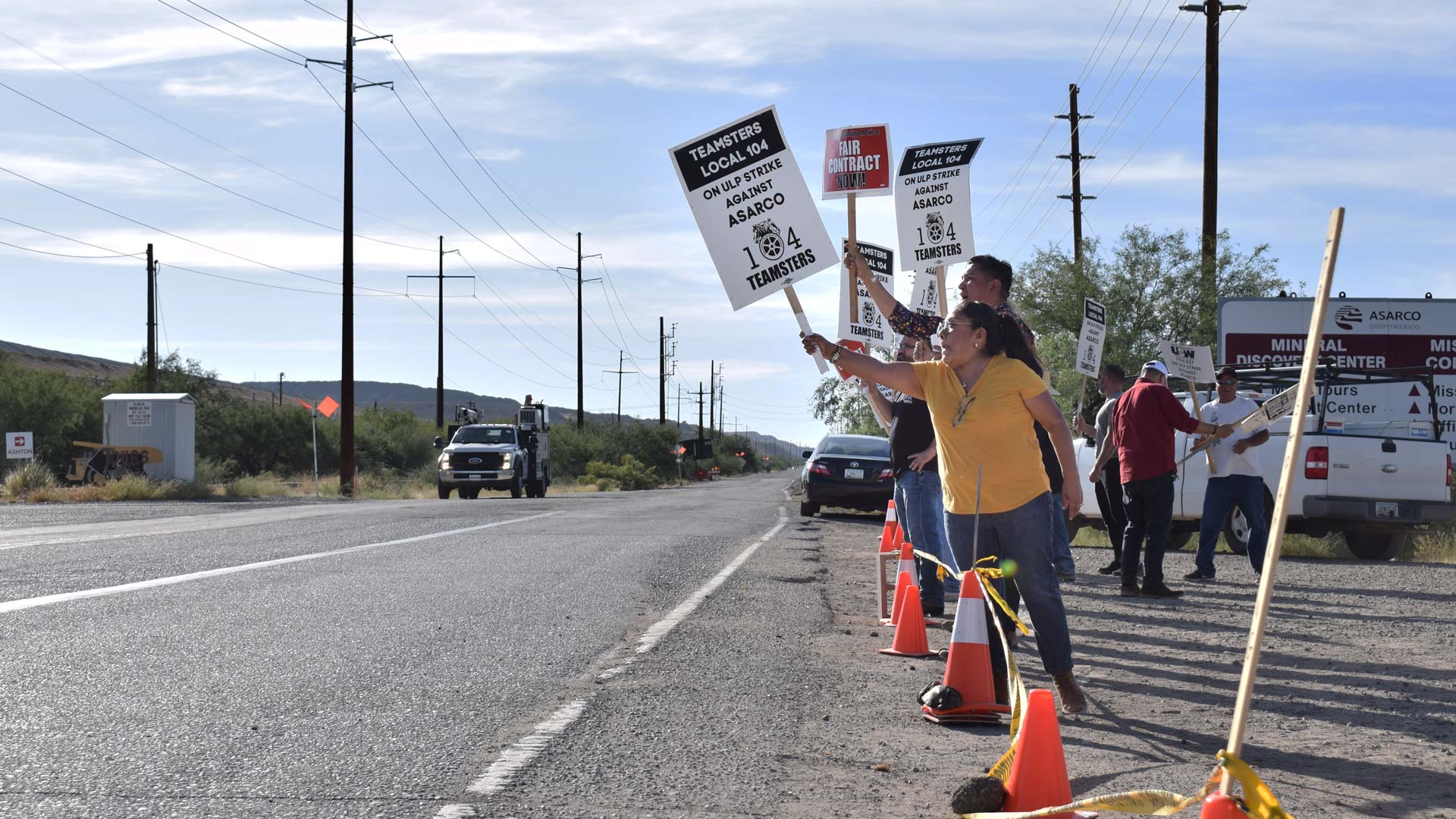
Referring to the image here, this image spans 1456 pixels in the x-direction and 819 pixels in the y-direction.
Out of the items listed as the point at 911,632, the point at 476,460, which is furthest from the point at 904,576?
the point at 476,460

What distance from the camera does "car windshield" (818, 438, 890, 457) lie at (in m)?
21.8

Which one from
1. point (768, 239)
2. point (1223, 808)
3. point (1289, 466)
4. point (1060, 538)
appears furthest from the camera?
point (1060, 538)

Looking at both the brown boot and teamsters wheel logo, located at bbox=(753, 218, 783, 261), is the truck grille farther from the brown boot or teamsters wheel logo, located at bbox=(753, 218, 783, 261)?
the brown boot

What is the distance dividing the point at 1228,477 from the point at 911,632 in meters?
5.55

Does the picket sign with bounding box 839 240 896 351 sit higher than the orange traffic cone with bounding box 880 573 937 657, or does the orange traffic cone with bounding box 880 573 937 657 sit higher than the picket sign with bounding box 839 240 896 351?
the picket sign with bounding box 839 240 896 351

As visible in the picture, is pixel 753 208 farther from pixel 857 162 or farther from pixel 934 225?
pixel 934 225

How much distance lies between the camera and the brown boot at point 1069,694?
18.8 feet

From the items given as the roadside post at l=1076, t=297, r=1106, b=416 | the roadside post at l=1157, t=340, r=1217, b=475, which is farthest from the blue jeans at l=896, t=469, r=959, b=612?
the roadside post at l=1076, t=297, r=1106, b=416

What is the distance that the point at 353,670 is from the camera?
641 centimetres

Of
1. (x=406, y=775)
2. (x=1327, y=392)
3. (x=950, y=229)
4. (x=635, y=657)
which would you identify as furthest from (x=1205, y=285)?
(x=406, y=775)

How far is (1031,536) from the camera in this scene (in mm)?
5648

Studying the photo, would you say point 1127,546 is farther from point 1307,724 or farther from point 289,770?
point 289,770

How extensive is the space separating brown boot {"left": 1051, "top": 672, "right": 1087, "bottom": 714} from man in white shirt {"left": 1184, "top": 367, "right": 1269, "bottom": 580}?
6344 mm

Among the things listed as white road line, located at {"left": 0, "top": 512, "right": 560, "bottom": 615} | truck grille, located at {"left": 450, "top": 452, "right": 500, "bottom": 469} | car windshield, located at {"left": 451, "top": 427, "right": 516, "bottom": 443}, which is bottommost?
white road line, located at {"left": 0, "top": 512, "right": 560, "bottom": 615}
